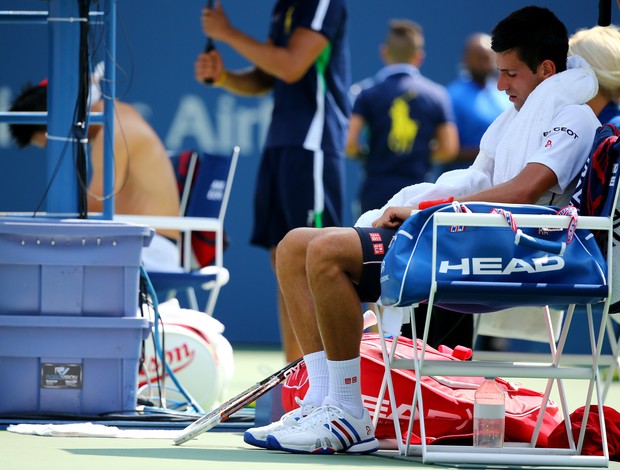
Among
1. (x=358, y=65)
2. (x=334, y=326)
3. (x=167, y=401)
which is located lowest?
(x=167, y=401)

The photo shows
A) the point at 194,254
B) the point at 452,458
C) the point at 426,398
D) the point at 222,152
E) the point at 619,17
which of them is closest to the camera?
the point at 452,458

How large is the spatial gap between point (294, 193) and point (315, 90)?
0.50 m

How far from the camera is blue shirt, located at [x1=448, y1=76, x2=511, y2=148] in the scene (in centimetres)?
962

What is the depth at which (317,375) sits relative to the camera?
3.88 m

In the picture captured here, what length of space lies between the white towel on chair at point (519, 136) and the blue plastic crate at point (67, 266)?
1034 mm

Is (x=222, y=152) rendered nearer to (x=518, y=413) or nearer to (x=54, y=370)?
(x=54, y=370)

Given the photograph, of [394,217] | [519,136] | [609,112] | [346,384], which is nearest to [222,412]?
[346,384]

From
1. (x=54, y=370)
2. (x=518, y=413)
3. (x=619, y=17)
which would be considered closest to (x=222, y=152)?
→ (x=619, y=17)

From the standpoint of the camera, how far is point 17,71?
1006 cm

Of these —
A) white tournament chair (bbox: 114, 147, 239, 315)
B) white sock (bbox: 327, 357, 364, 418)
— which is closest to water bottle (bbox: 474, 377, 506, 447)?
white sock (bbox: 327, 357, 364, 418)

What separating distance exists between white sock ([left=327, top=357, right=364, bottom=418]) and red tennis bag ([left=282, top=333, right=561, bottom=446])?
0.93 ft

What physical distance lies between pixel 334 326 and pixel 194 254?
3783 millimetres

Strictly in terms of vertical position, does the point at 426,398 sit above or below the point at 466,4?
below

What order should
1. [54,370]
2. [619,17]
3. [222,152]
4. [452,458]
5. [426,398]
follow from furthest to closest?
1. [222,152]
2. [619,17]
3. [54,370]
4. [426,398]
5. [452,458]
